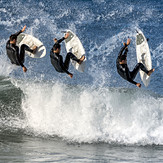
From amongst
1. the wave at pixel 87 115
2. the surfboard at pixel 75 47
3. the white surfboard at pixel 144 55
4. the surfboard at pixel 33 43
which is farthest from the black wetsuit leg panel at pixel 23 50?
the white surfboard at pixel 144 55

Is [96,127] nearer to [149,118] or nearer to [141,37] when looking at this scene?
→ [149,118]

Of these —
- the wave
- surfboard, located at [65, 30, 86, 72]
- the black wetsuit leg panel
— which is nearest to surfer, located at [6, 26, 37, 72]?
the black wetsuit leg panel

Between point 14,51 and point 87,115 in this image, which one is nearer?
point 14,51

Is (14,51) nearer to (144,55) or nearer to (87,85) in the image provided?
(144,55)

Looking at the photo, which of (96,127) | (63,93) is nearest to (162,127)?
(96,127)

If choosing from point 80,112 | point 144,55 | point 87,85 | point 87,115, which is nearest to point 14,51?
point 80,112

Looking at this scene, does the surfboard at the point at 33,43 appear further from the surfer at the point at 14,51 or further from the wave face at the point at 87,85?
the wave face at the point at 87,85

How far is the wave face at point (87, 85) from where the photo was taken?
1190 cm

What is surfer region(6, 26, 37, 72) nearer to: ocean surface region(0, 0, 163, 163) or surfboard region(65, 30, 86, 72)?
ocean surface region(0, 0, 163, 163)

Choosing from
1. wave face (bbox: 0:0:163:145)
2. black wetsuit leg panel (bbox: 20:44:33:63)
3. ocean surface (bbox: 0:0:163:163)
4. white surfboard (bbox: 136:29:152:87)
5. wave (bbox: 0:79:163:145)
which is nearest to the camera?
ocean surface (bbox: 0:0:163:163)

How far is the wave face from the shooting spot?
11898 mm

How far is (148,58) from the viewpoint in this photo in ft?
40.3

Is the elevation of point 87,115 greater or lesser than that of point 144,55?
lesser

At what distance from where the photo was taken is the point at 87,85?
17.2 m
